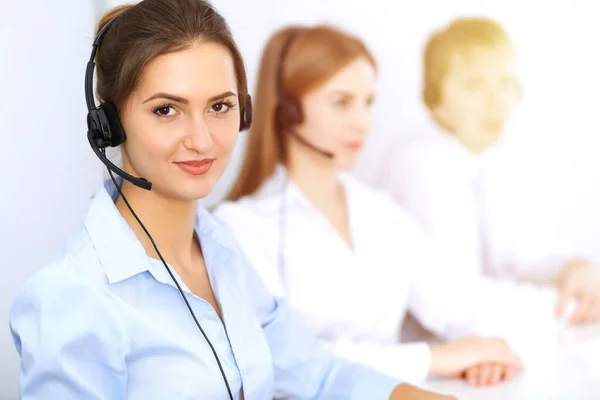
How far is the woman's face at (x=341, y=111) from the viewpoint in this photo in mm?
1506

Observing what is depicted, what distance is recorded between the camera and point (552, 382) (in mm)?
1353

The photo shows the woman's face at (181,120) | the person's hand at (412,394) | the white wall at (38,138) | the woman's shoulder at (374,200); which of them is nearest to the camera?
the woman's face at (181,120)

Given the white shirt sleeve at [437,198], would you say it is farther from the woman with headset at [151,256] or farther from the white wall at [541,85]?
the woman with headset at [151,256]

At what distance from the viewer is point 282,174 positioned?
1.53 m

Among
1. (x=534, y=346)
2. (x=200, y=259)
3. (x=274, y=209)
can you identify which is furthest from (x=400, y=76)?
(x=200, y=259)

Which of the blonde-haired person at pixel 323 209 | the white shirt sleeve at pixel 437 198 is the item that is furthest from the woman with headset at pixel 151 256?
the white shirt sleeve at pixel 437 198

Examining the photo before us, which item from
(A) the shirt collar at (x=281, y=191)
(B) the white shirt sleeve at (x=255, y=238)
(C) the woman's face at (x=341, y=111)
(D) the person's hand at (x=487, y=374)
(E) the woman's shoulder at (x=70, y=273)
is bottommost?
(D) the person's hand at (x=487, y=374)

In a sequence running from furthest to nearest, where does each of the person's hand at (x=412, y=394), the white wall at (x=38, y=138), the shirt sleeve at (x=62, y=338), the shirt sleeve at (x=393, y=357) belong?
the shirt sleeve at (x=393, y=357) < the white wall at (x=38, y=138) < the person's hand at (x=412, y=394) < the shirt sleeve at (x=62, y=338)

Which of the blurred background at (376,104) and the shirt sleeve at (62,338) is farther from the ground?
the blurred background at (376,104)

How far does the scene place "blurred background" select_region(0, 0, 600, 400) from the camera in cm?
126

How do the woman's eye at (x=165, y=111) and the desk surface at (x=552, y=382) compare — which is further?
the desk surface at (x=552, y=382)

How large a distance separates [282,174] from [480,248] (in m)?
0.57

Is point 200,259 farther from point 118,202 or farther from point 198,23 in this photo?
point 198,23

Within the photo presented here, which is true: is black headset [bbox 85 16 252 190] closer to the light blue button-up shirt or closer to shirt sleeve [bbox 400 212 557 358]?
the light blue button-up shirt
